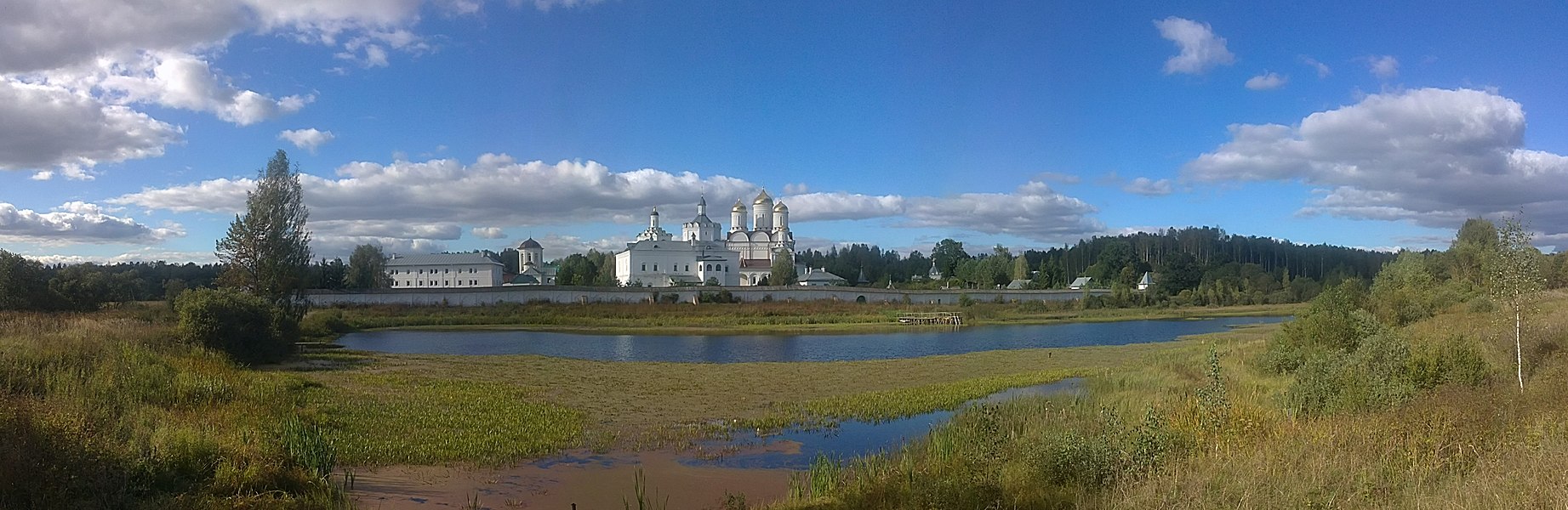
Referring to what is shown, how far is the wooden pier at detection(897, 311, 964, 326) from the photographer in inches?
2249

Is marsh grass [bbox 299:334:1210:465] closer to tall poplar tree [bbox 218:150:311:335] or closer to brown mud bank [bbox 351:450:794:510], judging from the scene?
brown mud bank [bbox 351:450:794:510]

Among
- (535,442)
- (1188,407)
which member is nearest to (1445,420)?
(1188,407)

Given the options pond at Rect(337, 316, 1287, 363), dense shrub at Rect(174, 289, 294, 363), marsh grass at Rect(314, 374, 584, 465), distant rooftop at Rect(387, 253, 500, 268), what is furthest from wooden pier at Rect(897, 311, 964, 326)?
distant rooftop at Rect(387, 253, 500, 268)

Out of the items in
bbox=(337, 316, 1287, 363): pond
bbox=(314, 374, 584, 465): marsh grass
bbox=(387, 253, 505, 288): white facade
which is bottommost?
bbox=(337, 316, 1287, 363): pond

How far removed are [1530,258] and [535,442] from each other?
14990 mm

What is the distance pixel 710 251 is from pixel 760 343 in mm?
57077

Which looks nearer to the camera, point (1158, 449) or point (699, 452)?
point (1158, 449)

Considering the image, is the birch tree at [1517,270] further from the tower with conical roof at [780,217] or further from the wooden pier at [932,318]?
the tower with conical roof at [780,217]

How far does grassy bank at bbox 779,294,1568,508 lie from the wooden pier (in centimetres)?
4423

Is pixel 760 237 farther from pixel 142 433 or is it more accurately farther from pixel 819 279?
pixel 142 433

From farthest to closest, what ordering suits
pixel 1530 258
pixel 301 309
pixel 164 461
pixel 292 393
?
pixel 301 309 < pixel 292 393 < pixel 1530 258 < pixel 164 461

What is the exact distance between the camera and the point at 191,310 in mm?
22219

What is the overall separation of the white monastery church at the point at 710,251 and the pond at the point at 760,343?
41.5 metres

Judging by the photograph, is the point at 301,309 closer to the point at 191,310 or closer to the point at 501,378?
the point at 191,310
